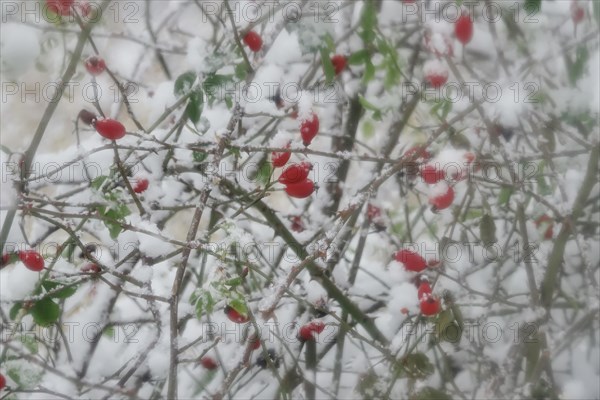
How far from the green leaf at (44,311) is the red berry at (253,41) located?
792 mm

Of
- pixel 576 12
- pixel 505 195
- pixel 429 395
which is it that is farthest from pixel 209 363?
pixel 576 12

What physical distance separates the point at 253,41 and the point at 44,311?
0.82 metres

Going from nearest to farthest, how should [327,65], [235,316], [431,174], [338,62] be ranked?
1. [235,316]
2. [431,174]
3. [327,65]
4. [338,62]

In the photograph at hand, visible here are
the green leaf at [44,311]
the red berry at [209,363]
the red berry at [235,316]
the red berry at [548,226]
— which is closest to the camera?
the red berry at [235,316]

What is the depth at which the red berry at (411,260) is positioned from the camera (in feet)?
Result: 5.04

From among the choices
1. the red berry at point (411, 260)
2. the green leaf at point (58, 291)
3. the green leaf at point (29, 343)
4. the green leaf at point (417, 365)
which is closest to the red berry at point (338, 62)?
the red berry at point (411, 260)

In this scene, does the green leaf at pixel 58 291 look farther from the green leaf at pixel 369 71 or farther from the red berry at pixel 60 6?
the green leaf at pixel 369 71

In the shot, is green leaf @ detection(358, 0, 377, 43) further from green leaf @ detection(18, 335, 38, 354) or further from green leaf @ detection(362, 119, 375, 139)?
green leaf @ detection(18, 335, 38, 354)

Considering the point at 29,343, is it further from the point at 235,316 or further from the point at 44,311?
the point at 235,316

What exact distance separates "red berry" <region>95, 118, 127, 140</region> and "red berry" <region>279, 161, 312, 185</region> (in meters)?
0.34

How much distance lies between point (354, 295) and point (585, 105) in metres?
0.78

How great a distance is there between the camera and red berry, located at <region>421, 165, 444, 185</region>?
4.76ft

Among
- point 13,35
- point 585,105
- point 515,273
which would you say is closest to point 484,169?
point 585,105

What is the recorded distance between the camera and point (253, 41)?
1663 millimetres
